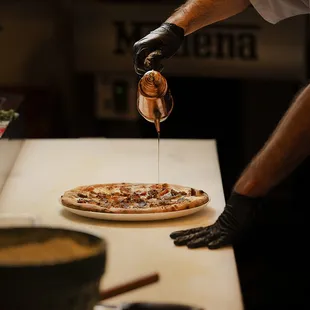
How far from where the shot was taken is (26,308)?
118cm

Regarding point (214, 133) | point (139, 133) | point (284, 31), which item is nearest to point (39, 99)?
point (139, 133)

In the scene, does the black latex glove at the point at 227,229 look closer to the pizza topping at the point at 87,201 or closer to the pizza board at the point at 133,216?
the pizza board at the point at 133,216

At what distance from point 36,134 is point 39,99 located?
0.23 metres

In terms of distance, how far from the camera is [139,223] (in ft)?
7.37

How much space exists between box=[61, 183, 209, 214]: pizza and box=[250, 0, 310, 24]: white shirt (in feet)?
2.97

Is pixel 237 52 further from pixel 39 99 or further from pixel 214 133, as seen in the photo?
pixel 39 99

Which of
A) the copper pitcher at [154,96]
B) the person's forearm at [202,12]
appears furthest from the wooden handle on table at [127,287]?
the person's forearm at [202,12]

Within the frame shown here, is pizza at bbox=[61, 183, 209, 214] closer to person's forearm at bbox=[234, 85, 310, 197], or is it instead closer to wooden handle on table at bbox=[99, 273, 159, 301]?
person's forearm at bbox=[234, 85, 310, 197]

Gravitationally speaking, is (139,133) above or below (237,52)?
below

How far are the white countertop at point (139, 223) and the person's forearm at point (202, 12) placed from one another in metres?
0.47

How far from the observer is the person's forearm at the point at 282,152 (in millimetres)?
2109

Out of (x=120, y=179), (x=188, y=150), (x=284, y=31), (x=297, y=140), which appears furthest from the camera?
(x=284, y=31)

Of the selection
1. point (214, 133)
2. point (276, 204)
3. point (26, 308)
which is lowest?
point (276, 204)

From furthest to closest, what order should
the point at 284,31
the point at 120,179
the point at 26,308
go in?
the point at 284,31
the point at 120,179
the point at 26,308
